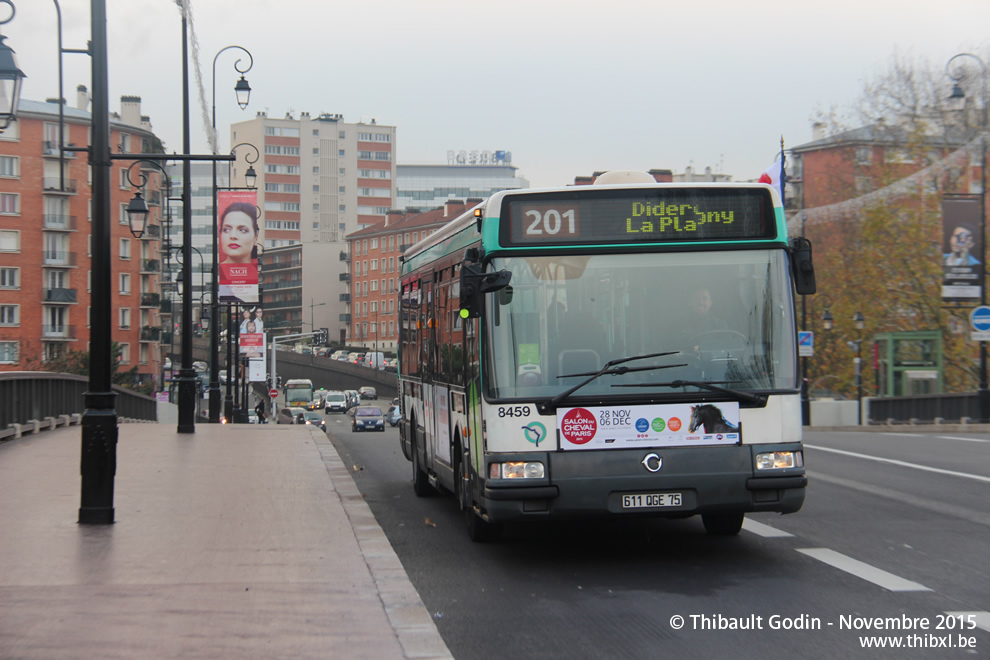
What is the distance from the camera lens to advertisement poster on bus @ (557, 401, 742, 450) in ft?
28.3

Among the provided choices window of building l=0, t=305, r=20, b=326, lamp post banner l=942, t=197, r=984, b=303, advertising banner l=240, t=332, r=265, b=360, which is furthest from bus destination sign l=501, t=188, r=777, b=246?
window of building l=0, t=305, r=20, b=326

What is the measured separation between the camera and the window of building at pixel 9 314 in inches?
3241

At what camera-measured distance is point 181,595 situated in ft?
24.3

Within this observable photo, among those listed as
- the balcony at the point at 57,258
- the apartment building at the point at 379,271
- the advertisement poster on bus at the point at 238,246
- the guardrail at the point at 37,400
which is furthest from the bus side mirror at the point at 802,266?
the apartment building at the point at 379,271

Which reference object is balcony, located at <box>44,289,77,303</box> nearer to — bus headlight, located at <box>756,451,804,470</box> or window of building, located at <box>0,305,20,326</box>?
window of building, located at <box>0,305,20,326</box>

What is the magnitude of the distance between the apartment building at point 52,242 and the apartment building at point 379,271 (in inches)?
1799

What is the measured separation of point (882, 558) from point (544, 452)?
2765 mm

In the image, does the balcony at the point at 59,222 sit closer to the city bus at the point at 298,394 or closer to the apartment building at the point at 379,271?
the city bus at the point at 298,394

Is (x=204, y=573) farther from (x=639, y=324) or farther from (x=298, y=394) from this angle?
(x=298, y=394)

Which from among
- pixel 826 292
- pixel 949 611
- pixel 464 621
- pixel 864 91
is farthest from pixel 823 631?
pixel 826 292

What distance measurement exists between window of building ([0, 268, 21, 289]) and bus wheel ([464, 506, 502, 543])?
80.9 m

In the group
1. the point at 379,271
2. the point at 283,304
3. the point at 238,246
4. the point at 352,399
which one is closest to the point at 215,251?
the point at 238,246

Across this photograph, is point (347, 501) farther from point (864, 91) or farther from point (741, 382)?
point (864, 91)

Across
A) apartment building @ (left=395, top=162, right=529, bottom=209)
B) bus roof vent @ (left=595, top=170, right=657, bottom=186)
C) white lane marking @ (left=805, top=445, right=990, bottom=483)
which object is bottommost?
white lane marking @ (left=805, top=445, right=990, bottom=483)
